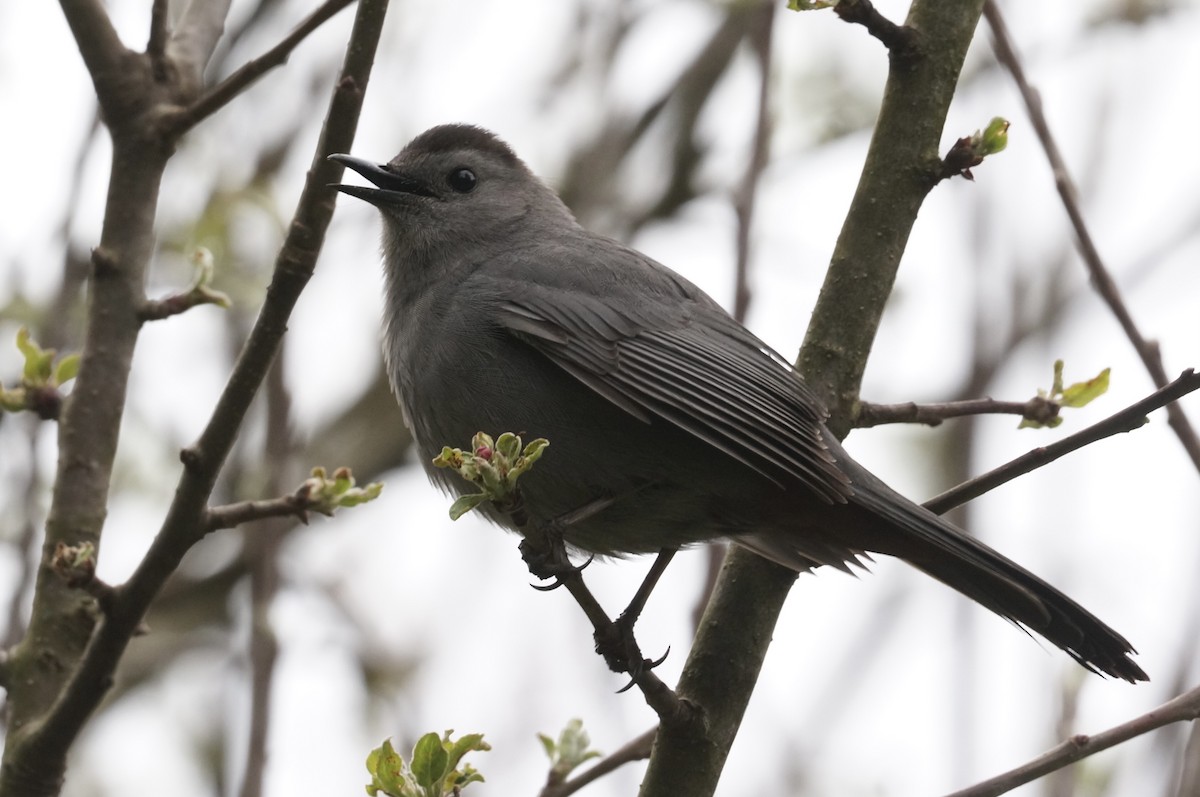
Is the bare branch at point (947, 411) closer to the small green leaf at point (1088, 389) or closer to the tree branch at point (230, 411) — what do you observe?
the small green leaf at point (1088, 389)

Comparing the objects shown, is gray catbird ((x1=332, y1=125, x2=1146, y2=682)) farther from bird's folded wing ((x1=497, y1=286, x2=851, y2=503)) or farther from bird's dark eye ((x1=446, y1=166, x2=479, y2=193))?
bird's dark eye ((x1=446, y1=166, x2=479, y2=193))

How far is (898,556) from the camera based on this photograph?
3896mm

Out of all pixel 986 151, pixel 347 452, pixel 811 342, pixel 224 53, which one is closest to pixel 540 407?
pixel 811 342

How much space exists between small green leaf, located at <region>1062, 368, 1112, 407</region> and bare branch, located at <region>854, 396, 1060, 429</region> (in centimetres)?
5

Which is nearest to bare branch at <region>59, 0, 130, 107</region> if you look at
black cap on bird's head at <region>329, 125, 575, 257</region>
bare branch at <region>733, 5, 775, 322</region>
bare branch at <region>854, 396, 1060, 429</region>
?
black cap on bird's head at <region>329, 125, 575, 257</region>

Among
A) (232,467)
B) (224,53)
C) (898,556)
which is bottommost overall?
(898,556)

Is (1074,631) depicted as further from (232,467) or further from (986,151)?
(232,467)

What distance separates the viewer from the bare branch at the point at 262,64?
3273 mm

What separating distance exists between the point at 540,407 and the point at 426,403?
1.16ft

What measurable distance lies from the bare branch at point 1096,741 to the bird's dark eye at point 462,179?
299 cm

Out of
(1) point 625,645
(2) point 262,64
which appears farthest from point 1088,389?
(2) point 262,64

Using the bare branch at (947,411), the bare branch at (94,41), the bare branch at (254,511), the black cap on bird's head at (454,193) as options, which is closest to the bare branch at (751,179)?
the bare branch at (947,411)

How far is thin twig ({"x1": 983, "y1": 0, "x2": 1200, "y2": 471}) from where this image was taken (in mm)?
3277

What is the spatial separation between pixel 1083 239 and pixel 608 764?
1785 millimetres
